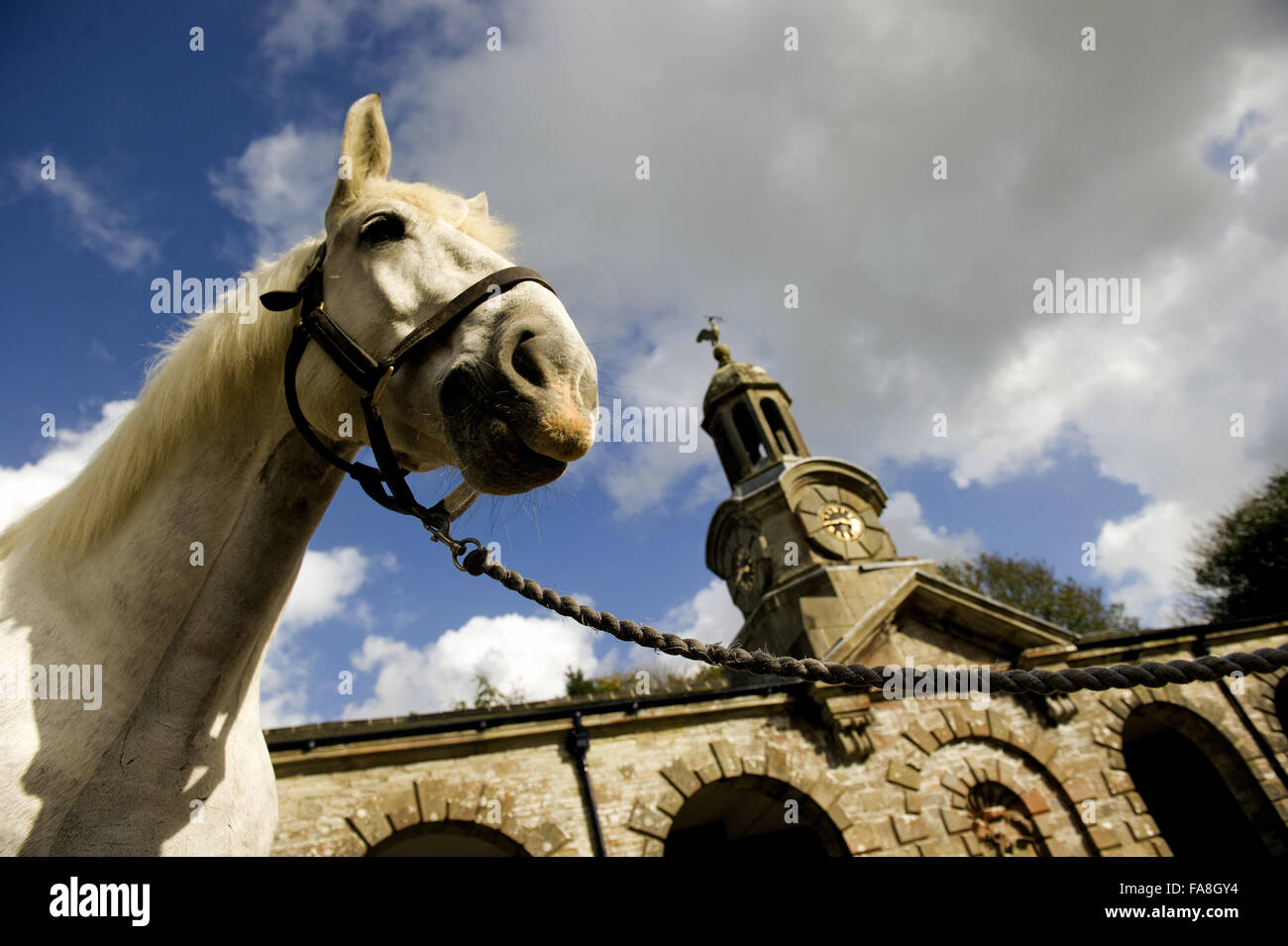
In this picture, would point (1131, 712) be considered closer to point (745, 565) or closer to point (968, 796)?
point (968, 796)

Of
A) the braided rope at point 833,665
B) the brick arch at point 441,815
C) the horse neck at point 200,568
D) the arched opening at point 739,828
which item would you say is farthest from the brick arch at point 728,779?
the braided rope at point 833,665

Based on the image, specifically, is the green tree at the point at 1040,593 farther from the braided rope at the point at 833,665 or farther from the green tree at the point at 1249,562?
the braided rope at the point at 833,665

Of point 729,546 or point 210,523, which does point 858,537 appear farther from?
point 210,523

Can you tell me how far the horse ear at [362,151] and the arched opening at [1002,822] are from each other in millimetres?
14079

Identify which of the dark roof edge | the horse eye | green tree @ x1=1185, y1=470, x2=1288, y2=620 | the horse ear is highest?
green tree @ x1=1185, y1=470, x2=1288, y2=620

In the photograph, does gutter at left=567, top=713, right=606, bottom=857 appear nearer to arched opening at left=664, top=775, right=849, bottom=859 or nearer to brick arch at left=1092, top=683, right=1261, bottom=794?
arched opening at left=664, top=775, right=849, bottom=859

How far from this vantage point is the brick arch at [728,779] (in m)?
11.3

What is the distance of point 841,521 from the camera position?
1864 cm

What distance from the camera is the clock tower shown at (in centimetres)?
1692

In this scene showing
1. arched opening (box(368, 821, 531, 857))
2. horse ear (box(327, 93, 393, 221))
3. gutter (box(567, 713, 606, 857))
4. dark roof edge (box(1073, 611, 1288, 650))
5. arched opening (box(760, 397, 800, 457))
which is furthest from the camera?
arched opening (box(760, 397, 800, 457))

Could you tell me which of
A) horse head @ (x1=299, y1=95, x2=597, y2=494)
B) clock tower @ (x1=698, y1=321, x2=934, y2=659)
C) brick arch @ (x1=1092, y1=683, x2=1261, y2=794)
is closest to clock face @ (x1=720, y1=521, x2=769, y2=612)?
clock tower @ (x1=698, y1=321, x2=934, y2=659)

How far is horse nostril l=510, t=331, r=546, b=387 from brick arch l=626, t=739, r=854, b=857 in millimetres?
10826

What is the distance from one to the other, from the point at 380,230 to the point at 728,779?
11713 mm

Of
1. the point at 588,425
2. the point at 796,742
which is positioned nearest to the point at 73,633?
the point at 588,425
